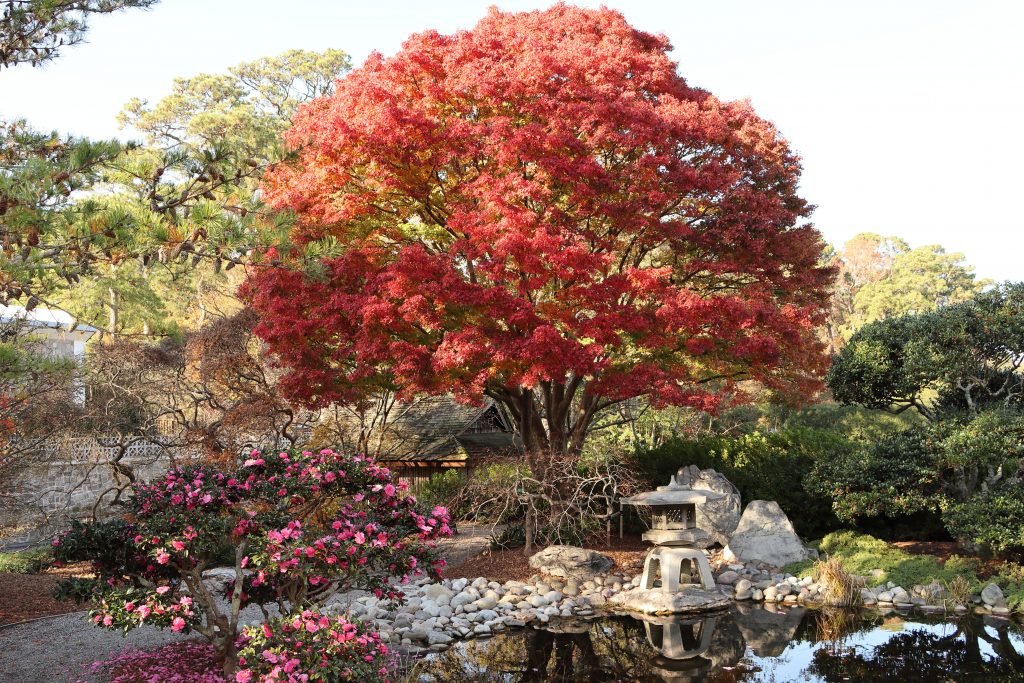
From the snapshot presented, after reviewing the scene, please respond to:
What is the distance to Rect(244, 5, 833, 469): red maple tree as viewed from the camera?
9.78 m

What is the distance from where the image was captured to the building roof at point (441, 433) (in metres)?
18.0

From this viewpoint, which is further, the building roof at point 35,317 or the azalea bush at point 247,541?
the building roof at point 35,317

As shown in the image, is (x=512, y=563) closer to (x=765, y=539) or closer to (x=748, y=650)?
(x=765, y=539)

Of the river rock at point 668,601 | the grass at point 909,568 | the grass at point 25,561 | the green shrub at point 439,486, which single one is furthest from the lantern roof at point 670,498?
the grass at point 25,561

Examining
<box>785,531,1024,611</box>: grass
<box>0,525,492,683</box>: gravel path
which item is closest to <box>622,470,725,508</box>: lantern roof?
<box>785,531,1024,611</box>: grass

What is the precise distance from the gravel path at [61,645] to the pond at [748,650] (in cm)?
→ 278

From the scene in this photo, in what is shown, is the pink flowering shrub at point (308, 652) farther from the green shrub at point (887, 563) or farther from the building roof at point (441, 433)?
the building roof at point (441, 433)

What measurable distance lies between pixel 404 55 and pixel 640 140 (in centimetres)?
328

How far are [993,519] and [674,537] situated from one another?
154 inches

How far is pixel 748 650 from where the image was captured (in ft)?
27.2

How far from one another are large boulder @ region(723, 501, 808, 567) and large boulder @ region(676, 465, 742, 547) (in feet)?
0.84

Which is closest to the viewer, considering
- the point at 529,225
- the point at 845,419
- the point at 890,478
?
the point at 529,225

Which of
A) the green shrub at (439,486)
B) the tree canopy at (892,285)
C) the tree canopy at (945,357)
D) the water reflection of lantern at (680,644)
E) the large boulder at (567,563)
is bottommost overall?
the water reflection of lantern at (680,644)

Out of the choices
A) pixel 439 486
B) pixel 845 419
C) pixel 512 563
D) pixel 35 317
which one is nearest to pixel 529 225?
pixel 512 563
